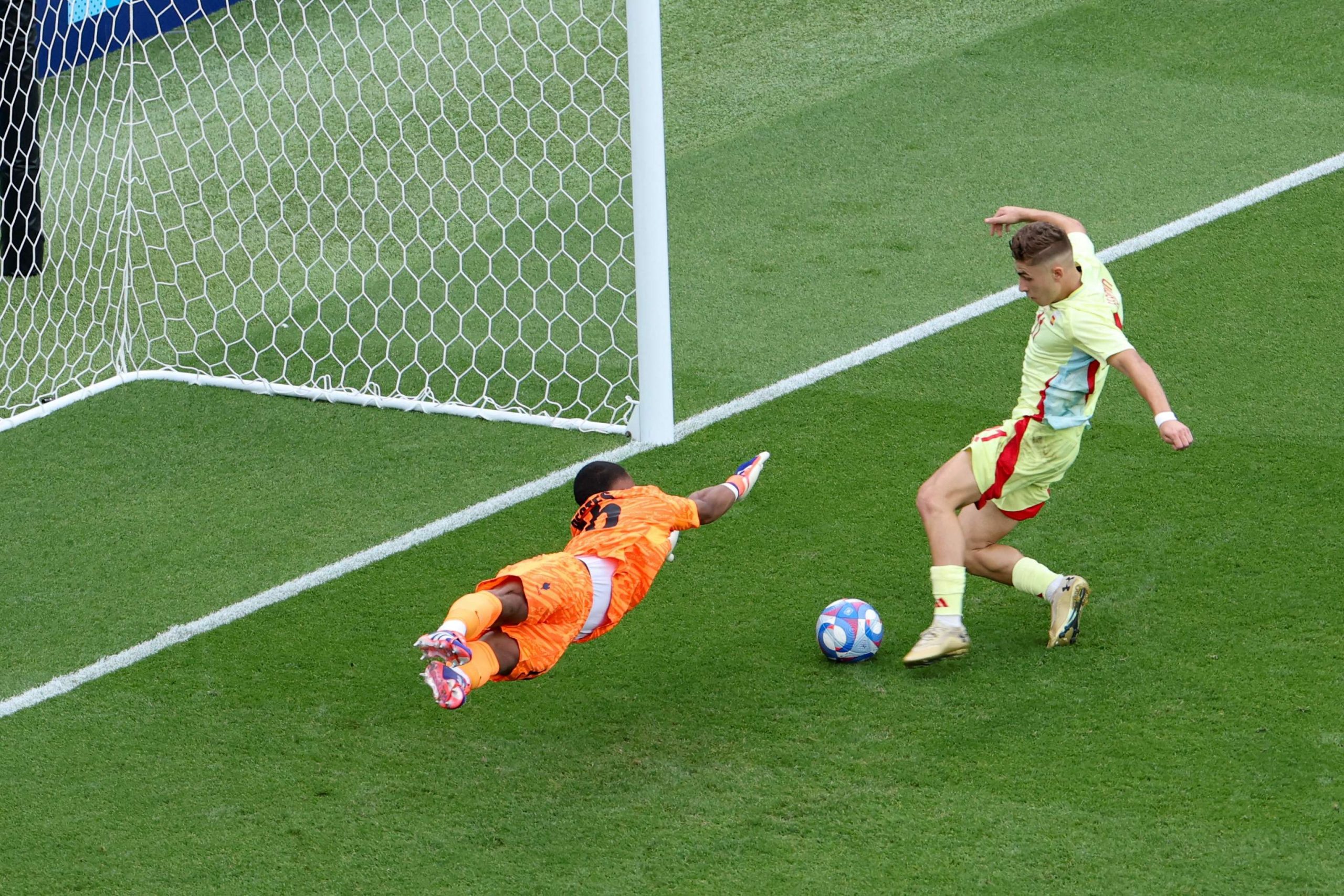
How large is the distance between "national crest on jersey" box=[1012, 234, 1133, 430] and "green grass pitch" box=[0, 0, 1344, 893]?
745 millimetres

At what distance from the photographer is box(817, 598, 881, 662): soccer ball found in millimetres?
5012

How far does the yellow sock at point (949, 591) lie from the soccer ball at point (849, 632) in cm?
22

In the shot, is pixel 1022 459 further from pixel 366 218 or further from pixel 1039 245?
pixel 366 218

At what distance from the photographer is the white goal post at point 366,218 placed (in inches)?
295

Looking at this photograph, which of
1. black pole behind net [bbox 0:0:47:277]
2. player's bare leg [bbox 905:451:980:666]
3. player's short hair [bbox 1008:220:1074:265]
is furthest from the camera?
black pole behind net [bbox 0:0:47:277]

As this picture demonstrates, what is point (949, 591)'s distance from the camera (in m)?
4.89

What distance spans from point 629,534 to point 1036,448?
1.23m

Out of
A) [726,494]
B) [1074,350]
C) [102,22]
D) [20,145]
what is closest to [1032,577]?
[1074,350]

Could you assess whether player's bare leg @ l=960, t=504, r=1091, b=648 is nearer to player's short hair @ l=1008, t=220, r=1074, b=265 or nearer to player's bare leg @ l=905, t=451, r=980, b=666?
player's bare leg @ l=905, t=451, r=980, b=666

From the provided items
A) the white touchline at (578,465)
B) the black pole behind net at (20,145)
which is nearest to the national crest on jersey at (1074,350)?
the white touchline at (578,465)

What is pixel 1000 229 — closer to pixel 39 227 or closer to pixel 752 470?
pixel 752 470

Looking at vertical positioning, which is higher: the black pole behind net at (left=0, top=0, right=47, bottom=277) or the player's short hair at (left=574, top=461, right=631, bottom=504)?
the black pole behind net at (left=0, top=0, right=47, bottom=277)

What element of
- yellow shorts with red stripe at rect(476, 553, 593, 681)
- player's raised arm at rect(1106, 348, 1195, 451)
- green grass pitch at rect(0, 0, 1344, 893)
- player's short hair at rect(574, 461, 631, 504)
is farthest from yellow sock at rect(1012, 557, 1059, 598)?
yellow shorts with red stripe at rect(476, 553, 593, 681)

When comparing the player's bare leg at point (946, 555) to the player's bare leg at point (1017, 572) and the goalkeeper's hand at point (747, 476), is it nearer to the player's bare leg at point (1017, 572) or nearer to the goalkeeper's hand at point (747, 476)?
the player's bare leg at point (1017, 572)
